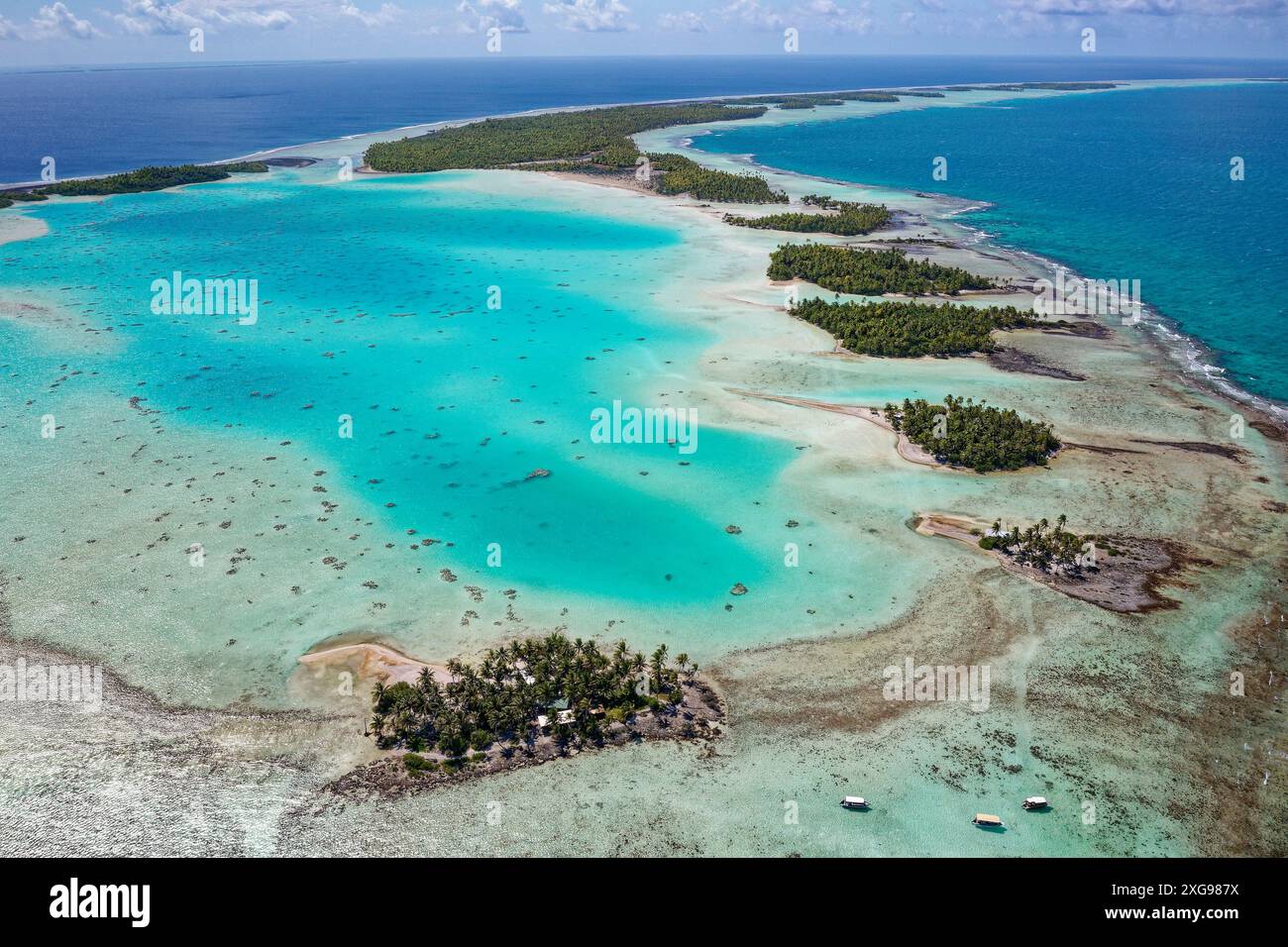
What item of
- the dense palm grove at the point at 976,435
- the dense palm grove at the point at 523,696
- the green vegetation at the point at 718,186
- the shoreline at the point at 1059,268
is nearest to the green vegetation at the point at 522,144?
the shoreline at the point at 1059,268

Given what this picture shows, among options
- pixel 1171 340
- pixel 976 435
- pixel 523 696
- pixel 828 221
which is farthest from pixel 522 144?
pixel 523 696

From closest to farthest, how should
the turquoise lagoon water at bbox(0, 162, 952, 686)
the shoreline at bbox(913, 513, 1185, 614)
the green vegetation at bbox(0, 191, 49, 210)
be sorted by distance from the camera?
the shoreline at bbox(913, 513, 1185, 614) → the turquoise lagoon water at bbox(0, 162, 952, 686) → the green vegetation at bbox(0, 191, 49, 210)

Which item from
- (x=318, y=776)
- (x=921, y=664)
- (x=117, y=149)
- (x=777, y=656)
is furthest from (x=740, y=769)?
(x=117, y=149)

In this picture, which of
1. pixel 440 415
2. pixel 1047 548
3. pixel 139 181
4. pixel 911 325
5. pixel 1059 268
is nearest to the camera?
pixel 1047 548

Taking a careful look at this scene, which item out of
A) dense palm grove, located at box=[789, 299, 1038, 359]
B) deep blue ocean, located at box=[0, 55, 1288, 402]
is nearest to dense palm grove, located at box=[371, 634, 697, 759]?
dense palm grove, located at box=[789, 299, 1038, 359]

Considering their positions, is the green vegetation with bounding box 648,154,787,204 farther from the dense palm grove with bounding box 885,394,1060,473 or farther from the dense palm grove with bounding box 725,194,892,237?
the dense palm grove with bounding box 885,394,1060,473

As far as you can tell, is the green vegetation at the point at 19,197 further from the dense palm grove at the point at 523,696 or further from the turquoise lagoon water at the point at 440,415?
the dense palm grove at the point at 523,696

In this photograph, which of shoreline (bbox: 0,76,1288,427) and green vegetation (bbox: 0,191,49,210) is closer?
shoreline (bbox: 0,76,1288,427)

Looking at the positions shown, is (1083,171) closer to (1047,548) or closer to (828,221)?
(828,221)
